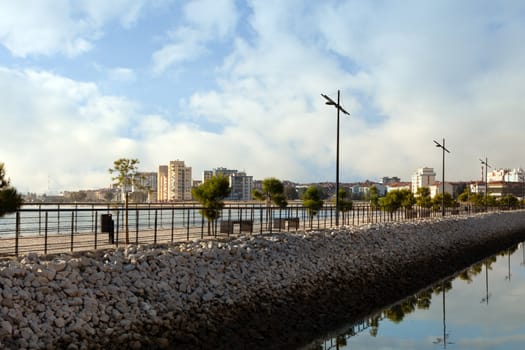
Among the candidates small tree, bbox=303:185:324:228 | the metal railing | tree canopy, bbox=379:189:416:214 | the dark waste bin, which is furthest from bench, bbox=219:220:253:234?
tree canopy, bbox=379:189:416:214

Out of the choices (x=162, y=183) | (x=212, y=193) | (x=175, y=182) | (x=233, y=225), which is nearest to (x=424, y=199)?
(x=233, y=225)

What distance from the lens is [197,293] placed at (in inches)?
453

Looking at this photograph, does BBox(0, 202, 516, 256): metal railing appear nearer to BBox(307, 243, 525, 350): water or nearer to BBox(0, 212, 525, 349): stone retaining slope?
BBox(0, 212, 525, 349): stone retaining slope

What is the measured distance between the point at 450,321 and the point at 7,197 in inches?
489

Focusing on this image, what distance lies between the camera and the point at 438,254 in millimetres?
25906

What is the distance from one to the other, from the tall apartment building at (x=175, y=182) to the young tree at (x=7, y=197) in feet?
324

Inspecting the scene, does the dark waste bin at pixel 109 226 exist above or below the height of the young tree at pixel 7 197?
below

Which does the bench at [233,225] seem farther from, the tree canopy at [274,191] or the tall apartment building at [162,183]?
the tall apartment building at [162,183]

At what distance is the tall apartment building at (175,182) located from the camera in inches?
4614

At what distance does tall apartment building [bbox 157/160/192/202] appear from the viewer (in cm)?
11719

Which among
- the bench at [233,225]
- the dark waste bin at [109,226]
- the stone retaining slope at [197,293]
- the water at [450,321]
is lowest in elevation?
the water at [450,321]

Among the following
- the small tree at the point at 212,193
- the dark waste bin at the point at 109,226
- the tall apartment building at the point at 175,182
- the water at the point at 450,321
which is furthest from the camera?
the tall apartment building at the point at 175,182

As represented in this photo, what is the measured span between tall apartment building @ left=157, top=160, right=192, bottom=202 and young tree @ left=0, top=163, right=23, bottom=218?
324ft

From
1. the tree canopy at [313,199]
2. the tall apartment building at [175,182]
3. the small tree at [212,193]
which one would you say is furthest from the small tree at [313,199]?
the tall apartment building at [175,182]
